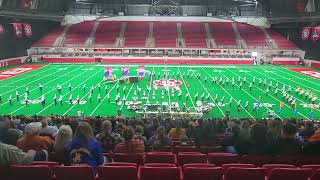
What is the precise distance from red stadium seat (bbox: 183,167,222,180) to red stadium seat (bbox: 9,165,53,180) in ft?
6.49

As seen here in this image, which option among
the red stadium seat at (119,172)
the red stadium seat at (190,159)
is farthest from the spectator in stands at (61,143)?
the red stadium seat at (190,159)

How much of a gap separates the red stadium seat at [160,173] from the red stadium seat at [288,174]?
1.38 metres

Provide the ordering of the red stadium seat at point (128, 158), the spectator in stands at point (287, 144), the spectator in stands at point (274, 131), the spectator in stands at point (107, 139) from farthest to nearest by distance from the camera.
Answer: the spectator in stands at point (107, 139)
the spectator in stands at point (274, 131)
the spectator in stands at point (287, 144)
the red stadium seat at point (128, 158)

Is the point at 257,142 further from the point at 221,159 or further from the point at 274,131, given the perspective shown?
the point at 221,159

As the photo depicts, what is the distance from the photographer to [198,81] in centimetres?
3266

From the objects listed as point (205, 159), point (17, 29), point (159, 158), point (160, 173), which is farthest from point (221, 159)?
point (17, 29)

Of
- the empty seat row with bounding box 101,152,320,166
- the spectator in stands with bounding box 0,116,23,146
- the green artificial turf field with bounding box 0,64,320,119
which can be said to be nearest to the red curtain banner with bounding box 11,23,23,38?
the green artificial turf field with bounding box 0,64,320,119

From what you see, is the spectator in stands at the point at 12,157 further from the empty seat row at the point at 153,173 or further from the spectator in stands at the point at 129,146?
the spectator in stands at the point at 129,146

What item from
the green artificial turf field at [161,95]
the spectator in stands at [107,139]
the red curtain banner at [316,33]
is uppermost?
the red curtain banner at [316,33]

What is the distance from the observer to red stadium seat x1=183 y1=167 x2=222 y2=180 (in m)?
5.17

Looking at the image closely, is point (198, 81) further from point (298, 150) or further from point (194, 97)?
point (298, 150)

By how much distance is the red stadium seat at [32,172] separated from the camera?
518cm

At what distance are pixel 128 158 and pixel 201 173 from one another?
1.73m

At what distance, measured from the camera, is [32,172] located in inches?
204
